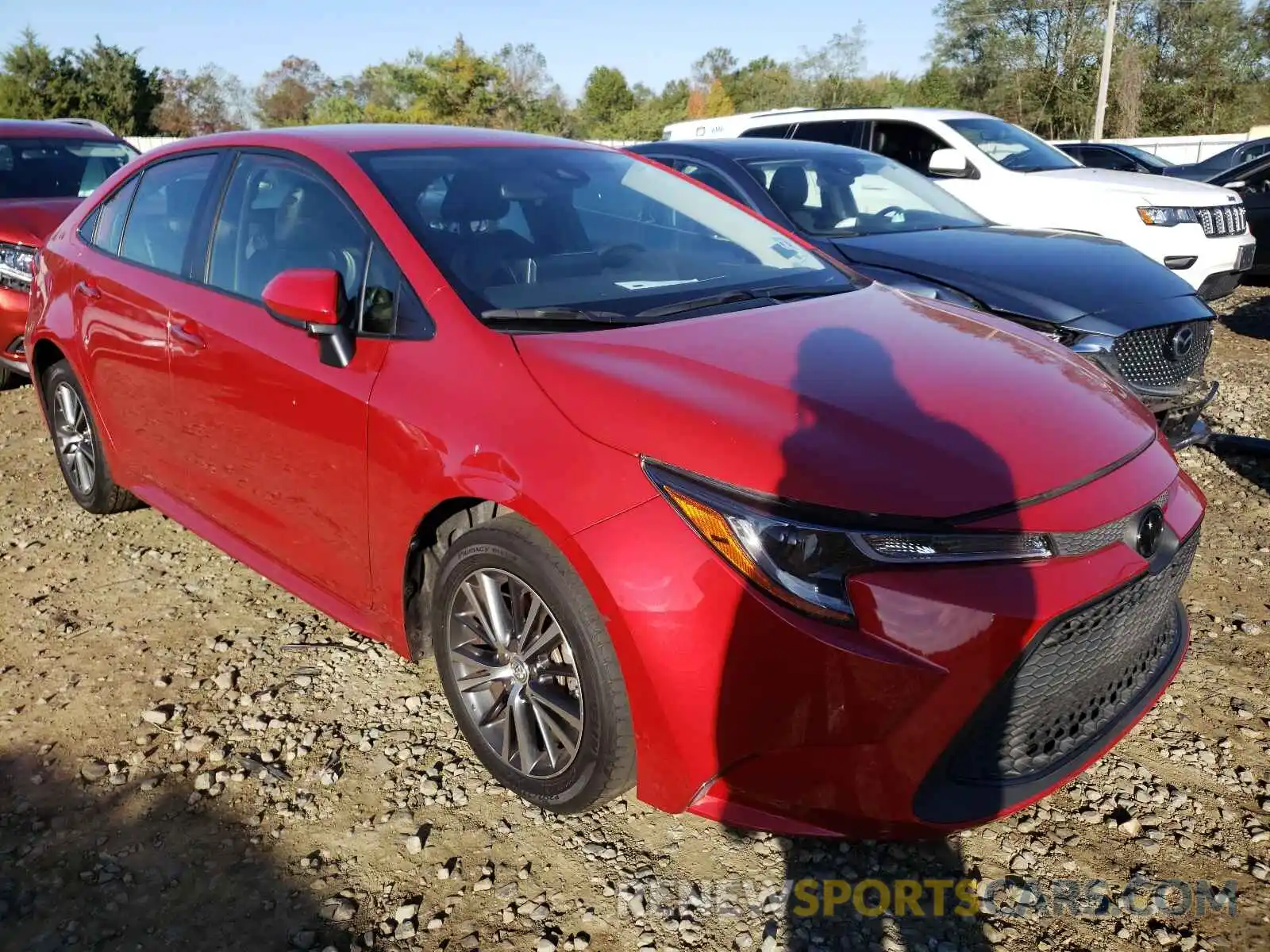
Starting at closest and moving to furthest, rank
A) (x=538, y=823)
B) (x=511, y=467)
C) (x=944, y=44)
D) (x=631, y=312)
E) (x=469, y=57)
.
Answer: (x=511, y=467) → (x=538, y=823) → (x=631, y=312) → (x=944, y=44) → (x=469, y=57)

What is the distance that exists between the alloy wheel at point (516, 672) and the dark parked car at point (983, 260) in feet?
9.67

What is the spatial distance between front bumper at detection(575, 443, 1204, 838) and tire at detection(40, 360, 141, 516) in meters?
3.20

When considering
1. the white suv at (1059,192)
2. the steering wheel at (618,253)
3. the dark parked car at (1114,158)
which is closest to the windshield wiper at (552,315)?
the steering wheel at (618,253)

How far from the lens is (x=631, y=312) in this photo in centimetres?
272

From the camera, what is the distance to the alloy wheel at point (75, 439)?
4.42 meters

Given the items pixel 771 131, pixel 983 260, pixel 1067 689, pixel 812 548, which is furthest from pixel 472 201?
pixel 771 131

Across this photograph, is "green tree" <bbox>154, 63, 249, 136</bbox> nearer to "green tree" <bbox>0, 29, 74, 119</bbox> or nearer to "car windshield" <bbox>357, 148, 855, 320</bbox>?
"green tree" <bbox>0, 29, 74, 119</bbox>

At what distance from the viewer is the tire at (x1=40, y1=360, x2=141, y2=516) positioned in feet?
14.3

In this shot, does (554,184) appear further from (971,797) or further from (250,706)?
(971,797)

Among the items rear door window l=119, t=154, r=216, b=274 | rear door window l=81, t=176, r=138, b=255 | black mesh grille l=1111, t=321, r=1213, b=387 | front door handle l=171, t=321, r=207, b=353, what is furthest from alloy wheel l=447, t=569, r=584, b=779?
black mesh grille l=1111, t=321, r=1213, b=387

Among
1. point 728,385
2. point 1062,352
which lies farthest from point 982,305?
point 728,385

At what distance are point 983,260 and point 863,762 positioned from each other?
11.5 ft

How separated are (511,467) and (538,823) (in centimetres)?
94

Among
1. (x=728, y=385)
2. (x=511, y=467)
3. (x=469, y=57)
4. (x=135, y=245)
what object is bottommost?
(x=511, y=467)
